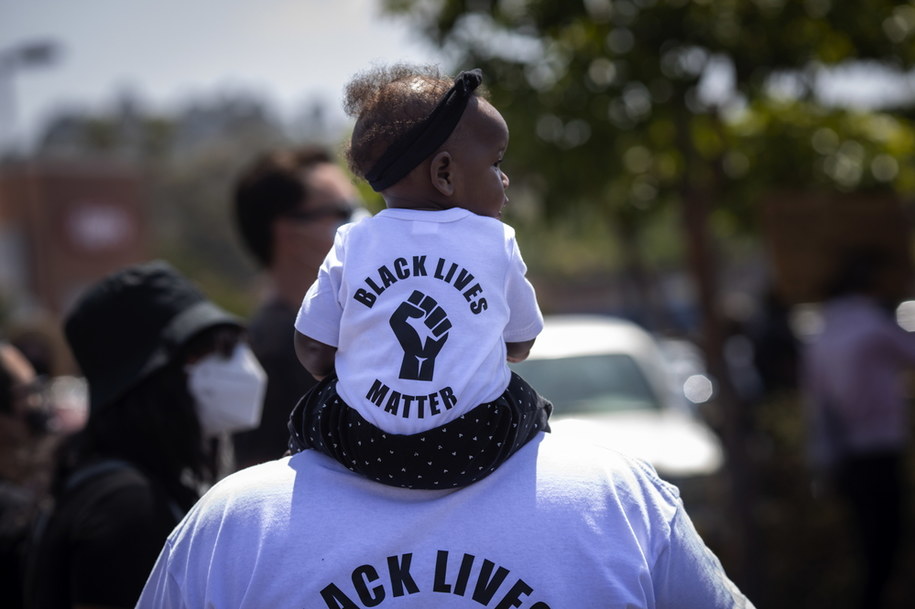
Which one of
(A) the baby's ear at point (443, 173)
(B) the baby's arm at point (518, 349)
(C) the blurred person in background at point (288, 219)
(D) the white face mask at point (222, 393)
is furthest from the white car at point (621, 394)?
(A) the baby's ear at point (443, 173)

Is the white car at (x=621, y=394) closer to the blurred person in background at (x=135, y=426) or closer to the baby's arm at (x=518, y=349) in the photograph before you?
the blurred person in background at (x=135, y=426)

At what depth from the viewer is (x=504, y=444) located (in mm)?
1558

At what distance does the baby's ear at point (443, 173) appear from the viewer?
64.9 inches

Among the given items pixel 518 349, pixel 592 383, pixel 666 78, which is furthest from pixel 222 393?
pixel 592 383

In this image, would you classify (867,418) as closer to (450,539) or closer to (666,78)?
(666,78)

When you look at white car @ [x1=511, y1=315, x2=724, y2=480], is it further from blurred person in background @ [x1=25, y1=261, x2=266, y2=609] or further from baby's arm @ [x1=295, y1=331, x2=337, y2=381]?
baby's arm @ [x1=295, y1=331, x2=337, y2=381]

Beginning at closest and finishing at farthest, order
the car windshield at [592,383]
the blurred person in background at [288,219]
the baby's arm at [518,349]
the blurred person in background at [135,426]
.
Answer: the baby's arm at [518,349] → the blurred person in background at [135,426] → the blurred person in background at [288,219] → the car windshield at [592,383]

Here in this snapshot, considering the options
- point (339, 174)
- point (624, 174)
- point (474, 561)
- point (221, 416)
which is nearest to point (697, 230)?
point (624, 174)

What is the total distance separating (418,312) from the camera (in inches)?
61.1

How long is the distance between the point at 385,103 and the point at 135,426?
1.14 metres

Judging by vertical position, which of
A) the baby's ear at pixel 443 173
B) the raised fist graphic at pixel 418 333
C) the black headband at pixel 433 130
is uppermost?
the black headband at pixel 433 130

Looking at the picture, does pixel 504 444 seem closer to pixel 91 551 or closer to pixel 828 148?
pixel 91 551

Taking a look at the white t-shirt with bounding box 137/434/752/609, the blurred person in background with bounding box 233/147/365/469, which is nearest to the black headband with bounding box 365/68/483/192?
the white t-shirt with bounding box 137/434/752/609

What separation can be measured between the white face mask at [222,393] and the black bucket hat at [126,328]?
0.10 metres
